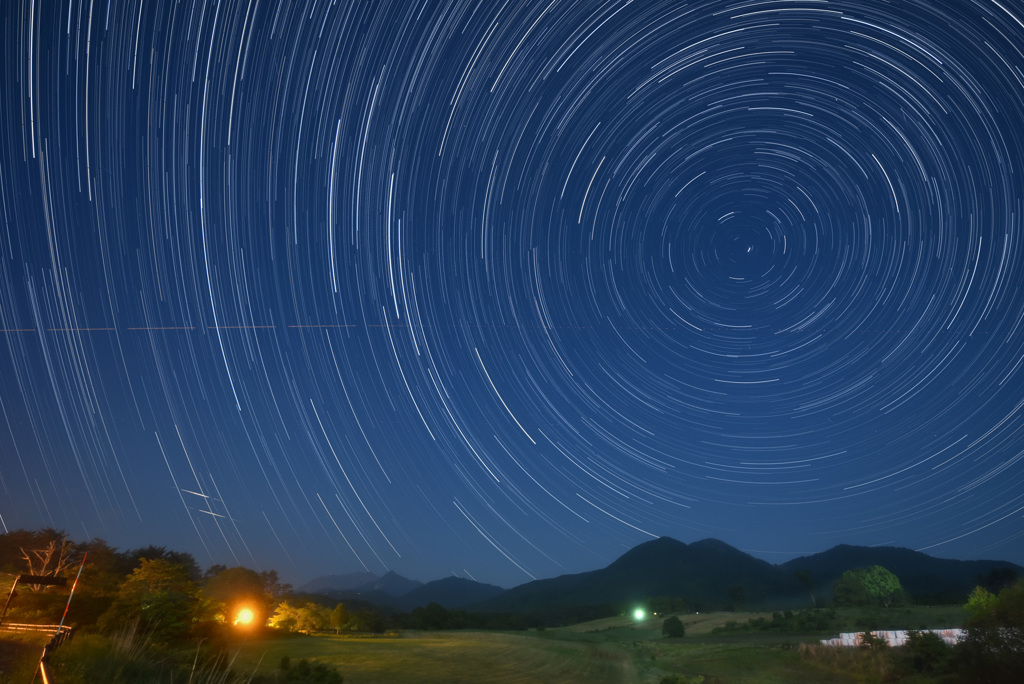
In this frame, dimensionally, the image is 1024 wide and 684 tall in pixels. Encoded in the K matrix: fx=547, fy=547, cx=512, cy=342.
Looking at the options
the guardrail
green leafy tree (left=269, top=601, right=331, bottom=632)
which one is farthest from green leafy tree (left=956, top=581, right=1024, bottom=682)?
green leafy tree (left=269, top=601, right=331, bottom=632)

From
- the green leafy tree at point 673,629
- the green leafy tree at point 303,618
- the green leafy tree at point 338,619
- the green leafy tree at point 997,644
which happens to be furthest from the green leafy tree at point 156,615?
the green leafy tree at point 673,629

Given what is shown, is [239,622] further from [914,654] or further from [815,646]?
[914,654]

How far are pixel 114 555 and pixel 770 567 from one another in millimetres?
173882

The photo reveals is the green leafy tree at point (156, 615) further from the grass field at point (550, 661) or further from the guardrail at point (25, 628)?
the grass field at point (550, 661)

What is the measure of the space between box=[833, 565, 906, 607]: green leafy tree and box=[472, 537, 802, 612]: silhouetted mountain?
230 ft

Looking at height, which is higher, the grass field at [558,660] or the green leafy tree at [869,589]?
the green leafy tree at [869,589]

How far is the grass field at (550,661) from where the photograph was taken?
1664 centimetres

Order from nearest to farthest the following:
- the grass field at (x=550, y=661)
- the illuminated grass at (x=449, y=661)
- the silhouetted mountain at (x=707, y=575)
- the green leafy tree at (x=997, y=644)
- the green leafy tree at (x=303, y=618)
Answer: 1. the illuminated grass at (x=449, y=661)
2. the grass field at (x=550, y=661)
3. the green leafy tree at (x=997, y=644)
4. the green leafy tree at (x=303, y=618)
5. the silhouetted mountain at (x=707, y=575)

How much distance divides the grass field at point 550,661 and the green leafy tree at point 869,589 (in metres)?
27.2

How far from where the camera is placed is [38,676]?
740cm

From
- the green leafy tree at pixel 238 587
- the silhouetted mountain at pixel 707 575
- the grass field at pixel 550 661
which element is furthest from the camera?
the silhouetted mountain at pixel 707 575

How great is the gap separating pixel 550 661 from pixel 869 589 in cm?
4061

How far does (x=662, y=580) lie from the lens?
160m

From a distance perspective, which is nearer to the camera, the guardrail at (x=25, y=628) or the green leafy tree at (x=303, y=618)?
the guardrail at (x=25, y=628)
